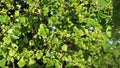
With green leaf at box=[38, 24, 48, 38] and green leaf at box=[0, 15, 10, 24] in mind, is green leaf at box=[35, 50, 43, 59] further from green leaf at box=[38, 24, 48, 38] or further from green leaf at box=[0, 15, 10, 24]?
green leaf at box=[0, 15, 10, 24]

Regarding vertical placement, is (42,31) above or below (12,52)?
above

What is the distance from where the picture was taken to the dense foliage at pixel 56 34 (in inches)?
192

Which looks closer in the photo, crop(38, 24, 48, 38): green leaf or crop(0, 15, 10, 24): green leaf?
crop(38, 24, 48, 38): green leaf

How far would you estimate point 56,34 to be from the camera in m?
4.96

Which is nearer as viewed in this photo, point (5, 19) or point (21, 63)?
point (21, 63)

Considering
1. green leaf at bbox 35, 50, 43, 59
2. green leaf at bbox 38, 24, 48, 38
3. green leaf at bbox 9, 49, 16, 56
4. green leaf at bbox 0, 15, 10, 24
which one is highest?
green leaf at bbox 0, 15, 10, 24

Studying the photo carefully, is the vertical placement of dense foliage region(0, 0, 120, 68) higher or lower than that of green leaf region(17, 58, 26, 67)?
higher

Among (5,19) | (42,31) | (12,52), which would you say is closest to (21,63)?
(12,52)

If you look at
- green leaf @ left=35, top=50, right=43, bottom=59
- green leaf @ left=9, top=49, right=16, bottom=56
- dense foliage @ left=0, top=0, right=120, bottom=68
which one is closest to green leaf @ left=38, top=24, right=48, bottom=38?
dense foliage @ left=0, top=0, right=120, bottom=68

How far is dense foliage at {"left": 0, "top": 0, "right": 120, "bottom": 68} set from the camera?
4887 mm

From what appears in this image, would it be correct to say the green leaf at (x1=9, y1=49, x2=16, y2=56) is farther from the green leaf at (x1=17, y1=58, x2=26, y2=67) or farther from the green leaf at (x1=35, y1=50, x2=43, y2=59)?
the green leaf at (x1=35, y1=50, x2=43, y2=59)

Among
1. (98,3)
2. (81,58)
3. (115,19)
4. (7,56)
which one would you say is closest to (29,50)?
(7,56)

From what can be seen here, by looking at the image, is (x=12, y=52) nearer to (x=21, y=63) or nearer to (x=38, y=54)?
(x=21, y=63)

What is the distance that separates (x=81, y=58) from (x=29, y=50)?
570 millimetres
